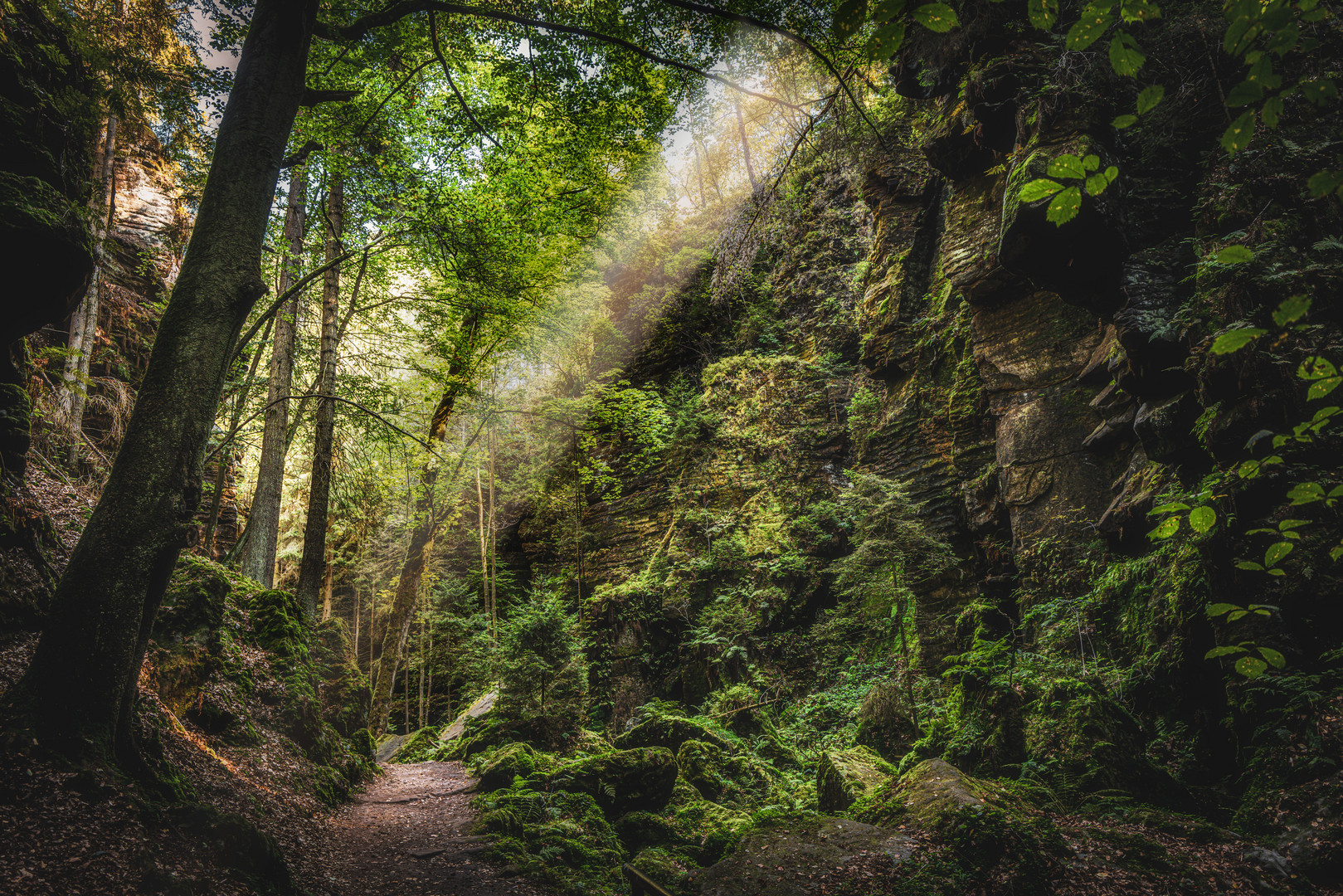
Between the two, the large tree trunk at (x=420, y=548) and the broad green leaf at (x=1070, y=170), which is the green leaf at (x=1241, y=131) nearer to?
the broad green leaf at (x=1070, y=170)

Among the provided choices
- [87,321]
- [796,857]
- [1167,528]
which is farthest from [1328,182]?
[87,321]

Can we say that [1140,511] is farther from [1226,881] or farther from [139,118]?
[139,118]

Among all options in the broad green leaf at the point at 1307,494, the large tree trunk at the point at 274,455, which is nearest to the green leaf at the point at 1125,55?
the broad green leaf at the point at 1307,494

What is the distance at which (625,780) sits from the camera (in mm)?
7191

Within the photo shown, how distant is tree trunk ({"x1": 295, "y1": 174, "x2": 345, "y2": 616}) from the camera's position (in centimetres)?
866

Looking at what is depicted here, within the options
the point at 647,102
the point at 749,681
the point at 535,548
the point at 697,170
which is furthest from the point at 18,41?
the point at 697,170

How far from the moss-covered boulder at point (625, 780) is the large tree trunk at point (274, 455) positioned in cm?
550

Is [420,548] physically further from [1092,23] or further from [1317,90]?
[1317,90]

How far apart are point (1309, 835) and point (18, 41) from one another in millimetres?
11539

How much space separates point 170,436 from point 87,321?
327 inches

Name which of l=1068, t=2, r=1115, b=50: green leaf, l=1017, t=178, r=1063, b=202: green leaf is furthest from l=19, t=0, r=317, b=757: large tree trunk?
l=1068, t=2, r=1115, b=50: green leaf

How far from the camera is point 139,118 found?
6016 mm

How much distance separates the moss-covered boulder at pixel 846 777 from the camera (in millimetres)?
6691

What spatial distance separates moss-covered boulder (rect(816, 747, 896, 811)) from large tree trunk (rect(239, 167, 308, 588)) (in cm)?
835
